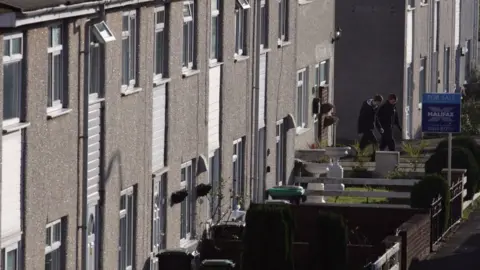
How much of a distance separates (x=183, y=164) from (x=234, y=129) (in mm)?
3362

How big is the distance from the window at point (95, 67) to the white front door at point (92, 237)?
1483 mm

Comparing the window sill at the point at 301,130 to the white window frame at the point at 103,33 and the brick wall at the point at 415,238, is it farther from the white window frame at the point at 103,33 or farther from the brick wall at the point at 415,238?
the white window frame at the point at 103,33

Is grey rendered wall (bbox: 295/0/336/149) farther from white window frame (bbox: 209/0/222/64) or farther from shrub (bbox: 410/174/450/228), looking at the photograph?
white window frame (bbox: 209/0/222/64)

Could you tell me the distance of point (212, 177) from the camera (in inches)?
1041

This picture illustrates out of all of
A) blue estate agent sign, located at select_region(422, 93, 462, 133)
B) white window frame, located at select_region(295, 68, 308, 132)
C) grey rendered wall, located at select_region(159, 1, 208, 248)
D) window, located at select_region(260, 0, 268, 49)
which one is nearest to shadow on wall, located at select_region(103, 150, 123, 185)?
grey rendered wall, located at select_region(159, 1, 208, 248)

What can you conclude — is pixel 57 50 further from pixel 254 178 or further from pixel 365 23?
pixel 365 23

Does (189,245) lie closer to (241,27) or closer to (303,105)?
(241,27)

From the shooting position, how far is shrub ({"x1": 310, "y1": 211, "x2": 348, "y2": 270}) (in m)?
21.8

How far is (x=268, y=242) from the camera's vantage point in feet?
71.3

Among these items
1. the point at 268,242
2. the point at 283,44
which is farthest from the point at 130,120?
the point at 283,44

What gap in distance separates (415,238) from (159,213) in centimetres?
403

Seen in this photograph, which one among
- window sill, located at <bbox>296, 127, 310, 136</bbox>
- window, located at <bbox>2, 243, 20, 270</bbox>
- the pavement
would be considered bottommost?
the pavement

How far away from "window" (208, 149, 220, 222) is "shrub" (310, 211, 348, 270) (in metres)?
4.25

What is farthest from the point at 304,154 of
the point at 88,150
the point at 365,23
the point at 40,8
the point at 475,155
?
the point at 40,8
